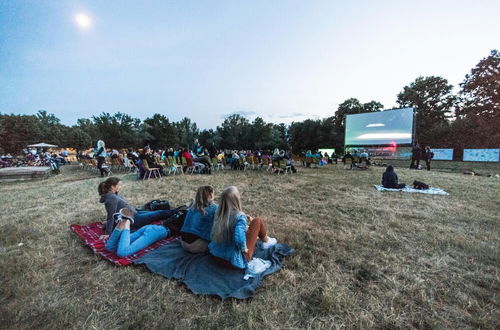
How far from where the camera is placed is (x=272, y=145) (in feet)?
165

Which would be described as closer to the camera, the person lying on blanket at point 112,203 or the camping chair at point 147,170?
the person lying on blanket at point 112,203

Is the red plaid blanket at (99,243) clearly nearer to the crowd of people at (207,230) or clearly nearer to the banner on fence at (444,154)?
Answer: the crowd of people at (207,230)

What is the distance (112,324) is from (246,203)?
3598mm

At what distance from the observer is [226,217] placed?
7.11 ft

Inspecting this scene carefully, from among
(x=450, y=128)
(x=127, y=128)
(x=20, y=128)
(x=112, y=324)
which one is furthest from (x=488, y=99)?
(x=20, y=128)

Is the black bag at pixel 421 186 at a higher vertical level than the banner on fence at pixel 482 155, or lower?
lower

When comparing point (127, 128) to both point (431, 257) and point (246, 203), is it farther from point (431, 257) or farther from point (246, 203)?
point (431, 257)

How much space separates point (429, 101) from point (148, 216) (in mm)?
38706

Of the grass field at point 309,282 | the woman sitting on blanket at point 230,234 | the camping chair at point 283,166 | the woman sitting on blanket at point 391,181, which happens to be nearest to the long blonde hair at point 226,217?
the woman sitting on blanket at point 230,234

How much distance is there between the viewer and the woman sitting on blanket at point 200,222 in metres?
2.44

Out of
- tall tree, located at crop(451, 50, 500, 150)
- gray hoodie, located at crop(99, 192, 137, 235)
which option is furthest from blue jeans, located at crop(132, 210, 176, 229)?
tall tree, located at crop(451, 50, 500, 150)

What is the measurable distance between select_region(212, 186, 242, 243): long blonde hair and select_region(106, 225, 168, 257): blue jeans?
3.73ft

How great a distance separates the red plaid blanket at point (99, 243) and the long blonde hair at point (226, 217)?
3.64ft

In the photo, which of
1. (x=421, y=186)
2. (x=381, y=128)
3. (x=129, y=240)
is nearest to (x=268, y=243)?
(x=129, y=240)
